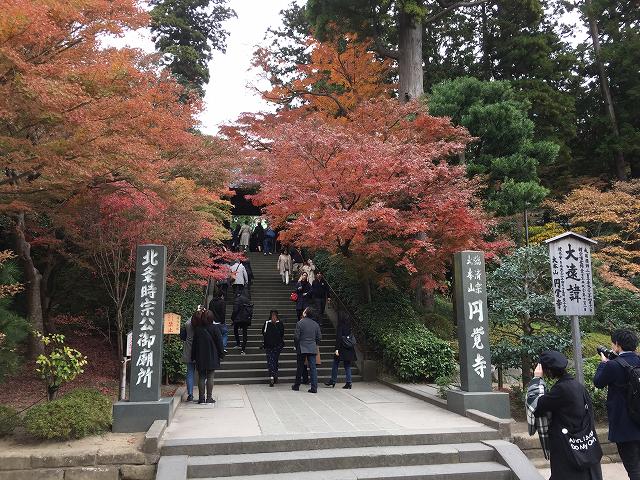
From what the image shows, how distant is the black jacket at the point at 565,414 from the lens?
407 cm

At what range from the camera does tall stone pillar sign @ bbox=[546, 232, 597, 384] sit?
687 cm

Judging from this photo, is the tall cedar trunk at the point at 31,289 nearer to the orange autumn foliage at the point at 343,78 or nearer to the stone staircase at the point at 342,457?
the stone staircase at the point at 342,457

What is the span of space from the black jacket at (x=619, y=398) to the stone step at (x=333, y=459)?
187 cm

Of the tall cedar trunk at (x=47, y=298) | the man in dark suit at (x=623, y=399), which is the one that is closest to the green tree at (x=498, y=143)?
the man in dark suit at (x=623, y=399)

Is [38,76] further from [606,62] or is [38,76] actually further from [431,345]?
[606,62]

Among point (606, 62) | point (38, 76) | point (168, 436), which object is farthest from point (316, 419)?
point (606, 62)

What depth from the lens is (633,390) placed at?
190 inches

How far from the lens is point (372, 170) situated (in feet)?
34.9

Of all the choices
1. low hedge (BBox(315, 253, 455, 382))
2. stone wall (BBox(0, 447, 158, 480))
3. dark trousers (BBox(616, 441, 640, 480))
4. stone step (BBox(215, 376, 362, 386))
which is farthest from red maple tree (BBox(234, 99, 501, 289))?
dark trousers (BBox(616, 441, 640, 480))

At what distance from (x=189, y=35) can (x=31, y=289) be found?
1832 centimetres

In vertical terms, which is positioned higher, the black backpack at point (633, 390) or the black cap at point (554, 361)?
the black cap at point (554, 361)

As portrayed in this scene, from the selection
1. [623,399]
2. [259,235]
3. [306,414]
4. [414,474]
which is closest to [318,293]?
[306,414]

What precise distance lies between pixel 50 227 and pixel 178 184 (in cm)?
327

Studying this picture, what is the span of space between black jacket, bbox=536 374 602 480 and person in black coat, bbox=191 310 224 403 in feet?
19.4
